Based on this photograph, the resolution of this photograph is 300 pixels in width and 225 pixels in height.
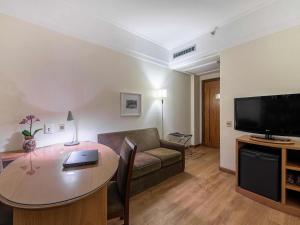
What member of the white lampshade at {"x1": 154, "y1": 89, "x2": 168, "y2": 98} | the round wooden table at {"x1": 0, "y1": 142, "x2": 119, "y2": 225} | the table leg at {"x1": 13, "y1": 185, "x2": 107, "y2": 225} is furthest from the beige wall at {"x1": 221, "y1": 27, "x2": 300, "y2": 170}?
the table leg at {"x1": 13, "y1": 185, "x2": 107, "y2": 225}

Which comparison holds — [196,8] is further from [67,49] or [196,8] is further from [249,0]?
[67,49]

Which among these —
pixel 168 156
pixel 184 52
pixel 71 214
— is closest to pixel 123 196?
pixel 71 214

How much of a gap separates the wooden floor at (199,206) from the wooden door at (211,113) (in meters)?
1.99

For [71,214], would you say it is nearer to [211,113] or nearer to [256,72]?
[256,72]

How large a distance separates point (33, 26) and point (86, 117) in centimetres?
145

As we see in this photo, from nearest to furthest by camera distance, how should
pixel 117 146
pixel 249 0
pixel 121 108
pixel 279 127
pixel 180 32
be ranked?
pixel 279 127 → pixel 249 0 → pixel 117 146 → pixel 121 108 → pixel 180 32

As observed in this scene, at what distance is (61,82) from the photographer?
226 centimetres

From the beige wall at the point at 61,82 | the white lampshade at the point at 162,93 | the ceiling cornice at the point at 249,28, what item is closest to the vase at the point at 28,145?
the beige wall at the point at 61,82

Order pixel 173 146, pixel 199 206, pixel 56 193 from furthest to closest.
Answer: pixel 173 146 < pixel 199 206 < pixel 56 193

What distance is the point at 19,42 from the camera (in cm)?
195

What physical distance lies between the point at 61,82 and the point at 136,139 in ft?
5.35

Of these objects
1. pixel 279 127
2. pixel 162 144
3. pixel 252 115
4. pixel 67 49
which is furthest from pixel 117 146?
pixel 279 127

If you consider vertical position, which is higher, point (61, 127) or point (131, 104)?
point (131, 104)

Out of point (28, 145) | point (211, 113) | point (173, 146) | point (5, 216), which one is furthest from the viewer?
point (211, 113)
